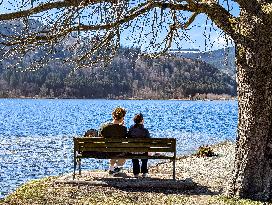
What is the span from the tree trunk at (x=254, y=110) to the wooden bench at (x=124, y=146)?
2.46 metres

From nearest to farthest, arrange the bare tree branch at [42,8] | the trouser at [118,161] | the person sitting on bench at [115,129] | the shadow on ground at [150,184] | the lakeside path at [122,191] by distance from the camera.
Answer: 1. the bare tree branch at [42,8]
2. the lakeside path at [122,191]
3. the shadow on ground at [150,184]
4. the person sitting on bench at [115,129]
5. the trouser at [118,161]

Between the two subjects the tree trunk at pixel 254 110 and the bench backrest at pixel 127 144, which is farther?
the bench backrest at pixel 127 144

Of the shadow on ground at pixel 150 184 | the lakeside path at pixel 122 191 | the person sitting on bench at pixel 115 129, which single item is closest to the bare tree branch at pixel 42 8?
the lakeside path at pixel 122 191

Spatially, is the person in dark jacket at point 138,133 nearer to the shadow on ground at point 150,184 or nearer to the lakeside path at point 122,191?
the lakeside path at point 122,191

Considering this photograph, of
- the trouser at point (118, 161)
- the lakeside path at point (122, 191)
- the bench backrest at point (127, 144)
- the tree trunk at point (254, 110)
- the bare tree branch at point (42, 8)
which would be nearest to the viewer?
the bare tree branch at point (42, 8)

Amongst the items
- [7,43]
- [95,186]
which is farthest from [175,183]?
[7,43]

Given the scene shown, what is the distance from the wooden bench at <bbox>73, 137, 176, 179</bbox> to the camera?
1389 cm

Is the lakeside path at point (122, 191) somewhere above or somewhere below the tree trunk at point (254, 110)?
below

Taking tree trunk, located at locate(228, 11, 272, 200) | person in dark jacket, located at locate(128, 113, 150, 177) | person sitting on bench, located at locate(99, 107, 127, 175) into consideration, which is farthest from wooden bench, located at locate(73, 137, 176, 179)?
tree trunk, located at locate(228, 11, 272, 200)

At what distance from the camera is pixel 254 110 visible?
11508 millimetres

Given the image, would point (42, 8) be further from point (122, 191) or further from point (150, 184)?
point (150, 184)

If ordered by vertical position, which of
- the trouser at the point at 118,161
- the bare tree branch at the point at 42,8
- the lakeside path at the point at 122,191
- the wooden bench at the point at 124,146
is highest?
the bare tree branch at the point at 42,8

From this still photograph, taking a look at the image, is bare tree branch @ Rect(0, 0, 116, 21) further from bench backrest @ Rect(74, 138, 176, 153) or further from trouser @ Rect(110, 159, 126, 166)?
trouser @ Rect(110, 159, 126, 166)

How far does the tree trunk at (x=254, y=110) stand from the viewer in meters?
11.3
